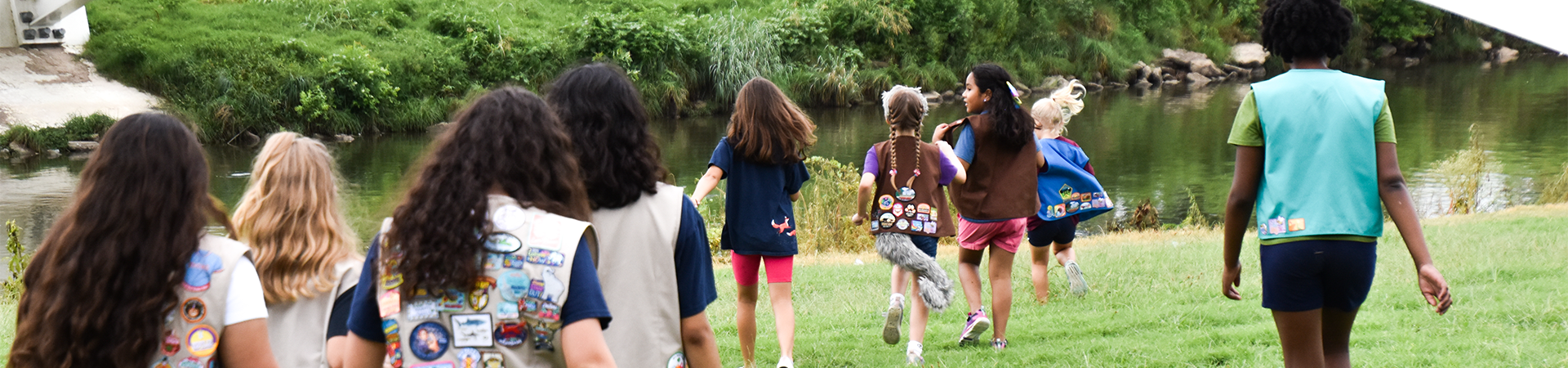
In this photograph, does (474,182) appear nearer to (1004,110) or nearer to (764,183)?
(764,183)

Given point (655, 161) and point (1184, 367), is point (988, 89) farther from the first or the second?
point (655, 161)

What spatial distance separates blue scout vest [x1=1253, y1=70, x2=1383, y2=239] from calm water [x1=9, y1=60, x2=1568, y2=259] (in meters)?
7.45

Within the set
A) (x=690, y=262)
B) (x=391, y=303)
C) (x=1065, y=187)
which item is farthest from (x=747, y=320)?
(x=391, y=303)

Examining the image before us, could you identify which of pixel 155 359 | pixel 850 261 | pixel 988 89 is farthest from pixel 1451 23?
pixel 155 359

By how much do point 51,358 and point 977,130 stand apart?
3583 mm

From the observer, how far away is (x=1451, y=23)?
41.2 meters

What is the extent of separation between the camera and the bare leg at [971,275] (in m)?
4.77

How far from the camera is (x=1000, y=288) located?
4.74 metres

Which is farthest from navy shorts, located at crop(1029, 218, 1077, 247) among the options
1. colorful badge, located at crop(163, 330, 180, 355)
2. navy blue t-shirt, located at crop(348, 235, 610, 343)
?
colorful badge, located at crop(163, 330, 180, 355)

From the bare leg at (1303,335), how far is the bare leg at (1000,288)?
1.81 metres

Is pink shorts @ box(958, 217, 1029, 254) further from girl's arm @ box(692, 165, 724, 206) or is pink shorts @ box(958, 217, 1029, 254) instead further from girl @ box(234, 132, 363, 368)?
girl @ box(234, 132, 363, 368)

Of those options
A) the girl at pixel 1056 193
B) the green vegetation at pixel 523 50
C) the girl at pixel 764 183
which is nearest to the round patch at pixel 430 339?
the girl at pixel 764 183

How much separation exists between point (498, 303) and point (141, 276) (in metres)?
0.68

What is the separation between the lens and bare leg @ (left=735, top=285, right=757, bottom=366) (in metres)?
4.36
